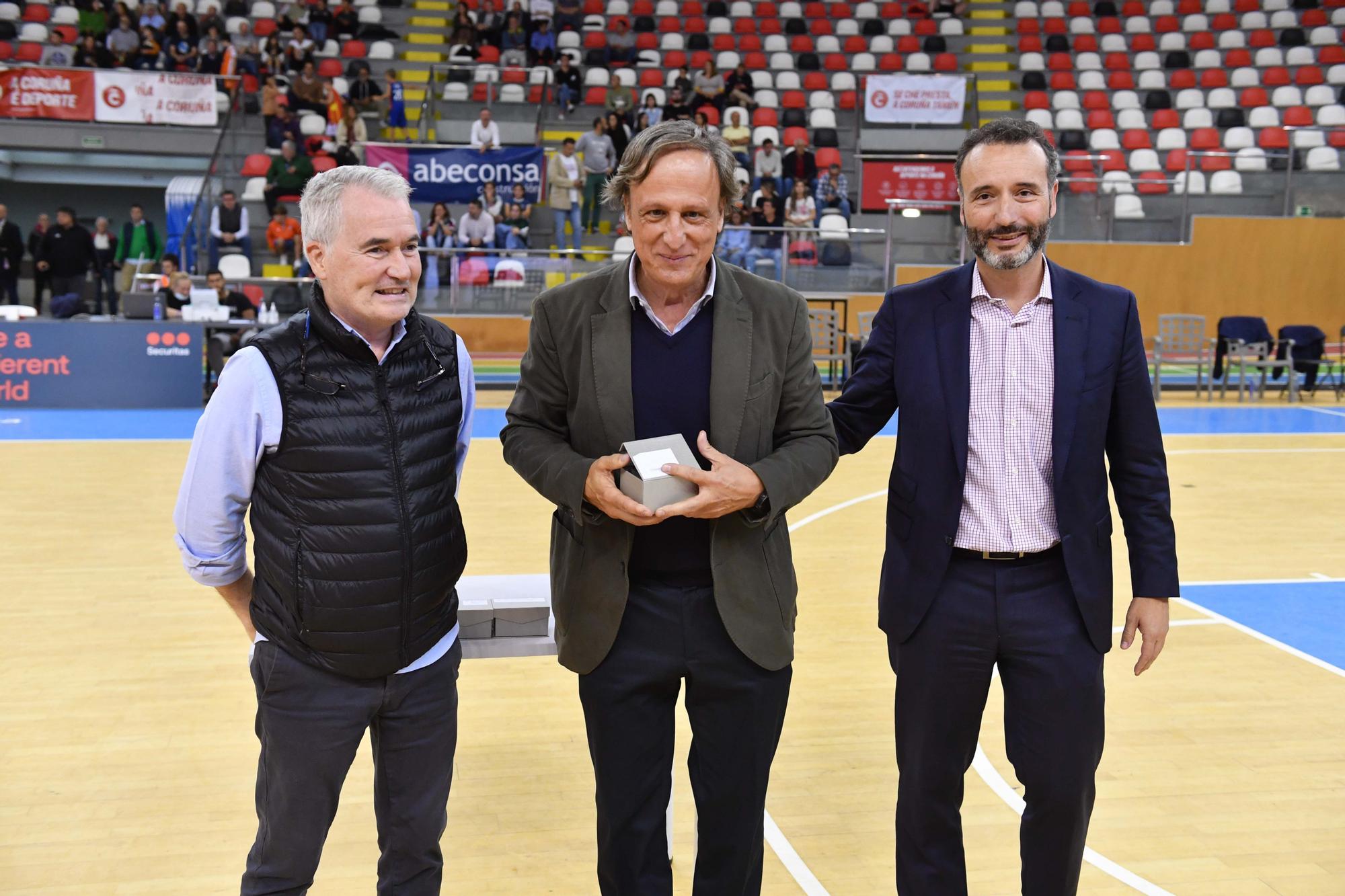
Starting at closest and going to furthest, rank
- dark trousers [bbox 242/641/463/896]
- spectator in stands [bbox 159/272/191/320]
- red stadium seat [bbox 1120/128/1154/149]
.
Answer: dark trousers [bbox 242/641/463/896], spectator in stands [bbox 159/272/191/320], red stadium seat [bbox 1120/128/1154/149]

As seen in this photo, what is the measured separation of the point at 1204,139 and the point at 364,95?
1334 cm

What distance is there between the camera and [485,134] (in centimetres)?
1661

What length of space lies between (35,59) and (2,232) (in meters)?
3.96

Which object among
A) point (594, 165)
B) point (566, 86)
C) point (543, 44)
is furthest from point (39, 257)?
point (543, 44)

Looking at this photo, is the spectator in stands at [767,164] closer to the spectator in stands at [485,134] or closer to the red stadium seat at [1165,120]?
the spectator in stands at [485,134]

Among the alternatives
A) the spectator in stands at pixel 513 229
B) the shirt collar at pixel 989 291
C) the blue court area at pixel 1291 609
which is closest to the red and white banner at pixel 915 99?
the spectator in stands at pixel 513 229

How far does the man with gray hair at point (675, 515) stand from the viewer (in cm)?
229

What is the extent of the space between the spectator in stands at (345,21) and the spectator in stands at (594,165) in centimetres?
581

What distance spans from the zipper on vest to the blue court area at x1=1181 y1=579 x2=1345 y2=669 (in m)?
4.55

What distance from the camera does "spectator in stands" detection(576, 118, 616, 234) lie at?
51.1ft

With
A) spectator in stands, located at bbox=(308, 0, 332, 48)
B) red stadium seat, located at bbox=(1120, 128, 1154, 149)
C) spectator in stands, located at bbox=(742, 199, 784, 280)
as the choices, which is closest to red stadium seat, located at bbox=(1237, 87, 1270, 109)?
red stadium seat, located at bbox=(1120, 128, 1154, 149)

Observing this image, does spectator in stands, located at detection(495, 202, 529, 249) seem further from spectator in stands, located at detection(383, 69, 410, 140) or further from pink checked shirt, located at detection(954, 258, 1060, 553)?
pink checked shirt, located at detection(954, 258, 1060, 553)

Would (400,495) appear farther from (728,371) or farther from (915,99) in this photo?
(915,99)

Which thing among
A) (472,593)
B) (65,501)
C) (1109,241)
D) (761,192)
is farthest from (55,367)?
(1109,241)
